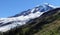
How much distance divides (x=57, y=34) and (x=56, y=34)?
0.82 meters

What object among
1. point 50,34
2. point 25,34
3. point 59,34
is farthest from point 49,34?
point 25,34

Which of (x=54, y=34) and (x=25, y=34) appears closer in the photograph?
(x=54, y=34)

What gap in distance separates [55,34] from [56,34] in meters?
1.04

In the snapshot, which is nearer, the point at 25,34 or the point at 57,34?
the point at 57,34

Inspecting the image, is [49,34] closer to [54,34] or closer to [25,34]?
[54,34]

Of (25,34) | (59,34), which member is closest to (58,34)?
(59,34)

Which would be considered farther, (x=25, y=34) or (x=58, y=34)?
(x=25, y=34)

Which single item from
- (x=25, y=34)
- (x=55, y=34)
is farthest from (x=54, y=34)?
(x=25, y=34)

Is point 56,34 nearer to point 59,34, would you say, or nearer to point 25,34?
point 59,34

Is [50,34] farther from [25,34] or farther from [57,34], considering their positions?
[25,34]

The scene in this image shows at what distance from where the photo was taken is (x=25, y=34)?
183625mm

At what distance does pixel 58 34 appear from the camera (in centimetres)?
16062

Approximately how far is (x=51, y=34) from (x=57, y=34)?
8347mm

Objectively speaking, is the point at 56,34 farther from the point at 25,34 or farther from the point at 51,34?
the point at 25,34
